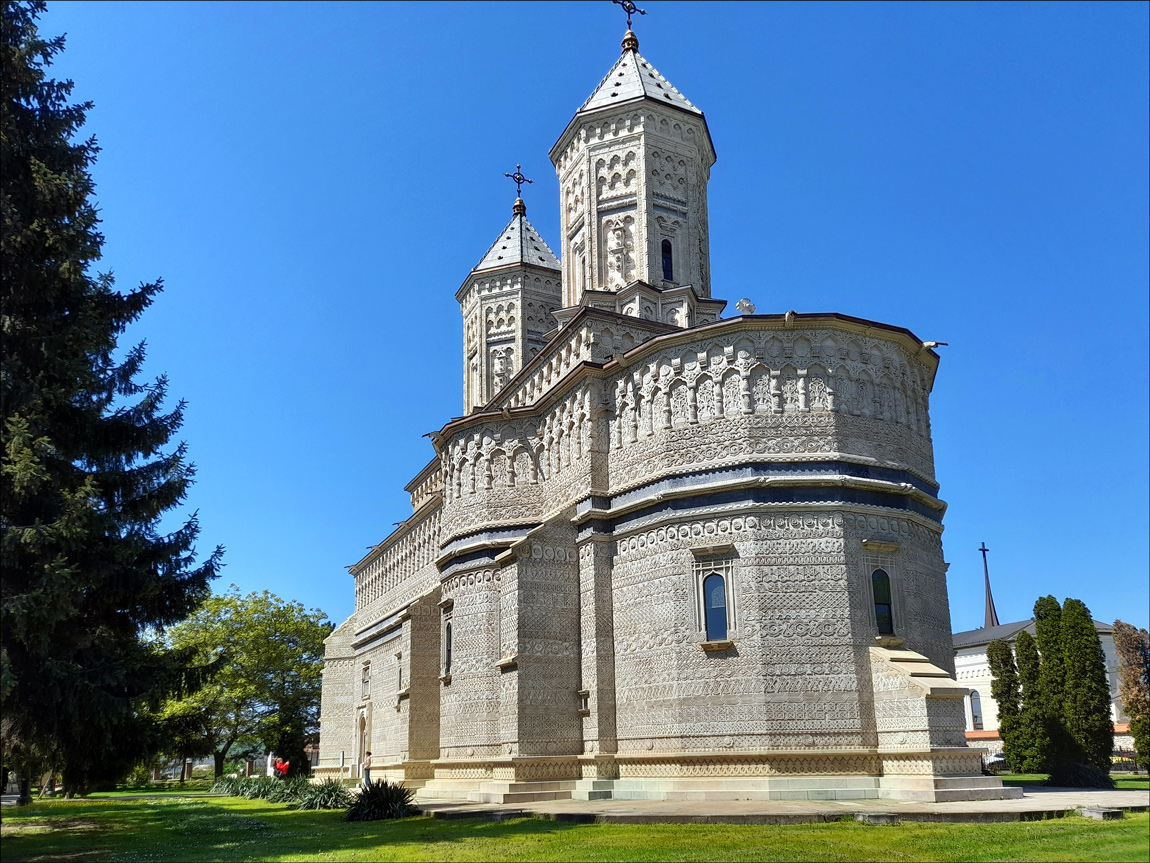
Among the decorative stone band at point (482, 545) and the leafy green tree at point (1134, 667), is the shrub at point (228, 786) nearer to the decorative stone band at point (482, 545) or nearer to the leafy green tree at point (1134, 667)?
the decorative stone band at point (482, 545)

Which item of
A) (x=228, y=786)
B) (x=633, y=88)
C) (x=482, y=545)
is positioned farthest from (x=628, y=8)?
(x=228, y=786)

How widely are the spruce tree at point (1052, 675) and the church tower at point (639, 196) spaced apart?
40.7 ft

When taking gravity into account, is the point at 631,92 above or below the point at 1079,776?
above

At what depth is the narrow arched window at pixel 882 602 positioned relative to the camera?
1927 cm

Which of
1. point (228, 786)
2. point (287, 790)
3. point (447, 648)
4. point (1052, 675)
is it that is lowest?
point (228, 786)

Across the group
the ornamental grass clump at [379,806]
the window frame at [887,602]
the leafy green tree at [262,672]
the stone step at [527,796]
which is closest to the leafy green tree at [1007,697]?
the window frame at [887,602]

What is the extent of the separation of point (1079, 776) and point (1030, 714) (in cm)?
481

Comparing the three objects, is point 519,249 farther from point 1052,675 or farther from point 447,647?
point 1052,675

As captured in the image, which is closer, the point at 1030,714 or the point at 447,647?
the point at 447,647

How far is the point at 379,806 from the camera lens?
754 inches

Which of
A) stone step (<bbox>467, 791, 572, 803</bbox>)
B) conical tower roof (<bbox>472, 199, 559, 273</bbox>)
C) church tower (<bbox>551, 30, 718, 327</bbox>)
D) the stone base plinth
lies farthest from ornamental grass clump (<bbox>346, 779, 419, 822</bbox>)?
conical tower roof (<bbox>472, 199, 559, 273</bbox>)

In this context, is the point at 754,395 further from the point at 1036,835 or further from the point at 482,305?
the point at 482,305

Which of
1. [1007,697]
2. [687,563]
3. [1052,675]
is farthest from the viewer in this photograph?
[1007,697]

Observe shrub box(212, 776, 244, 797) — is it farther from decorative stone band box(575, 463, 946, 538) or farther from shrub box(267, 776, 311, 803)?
decorative stone band box(575, 463, 946, 538)
